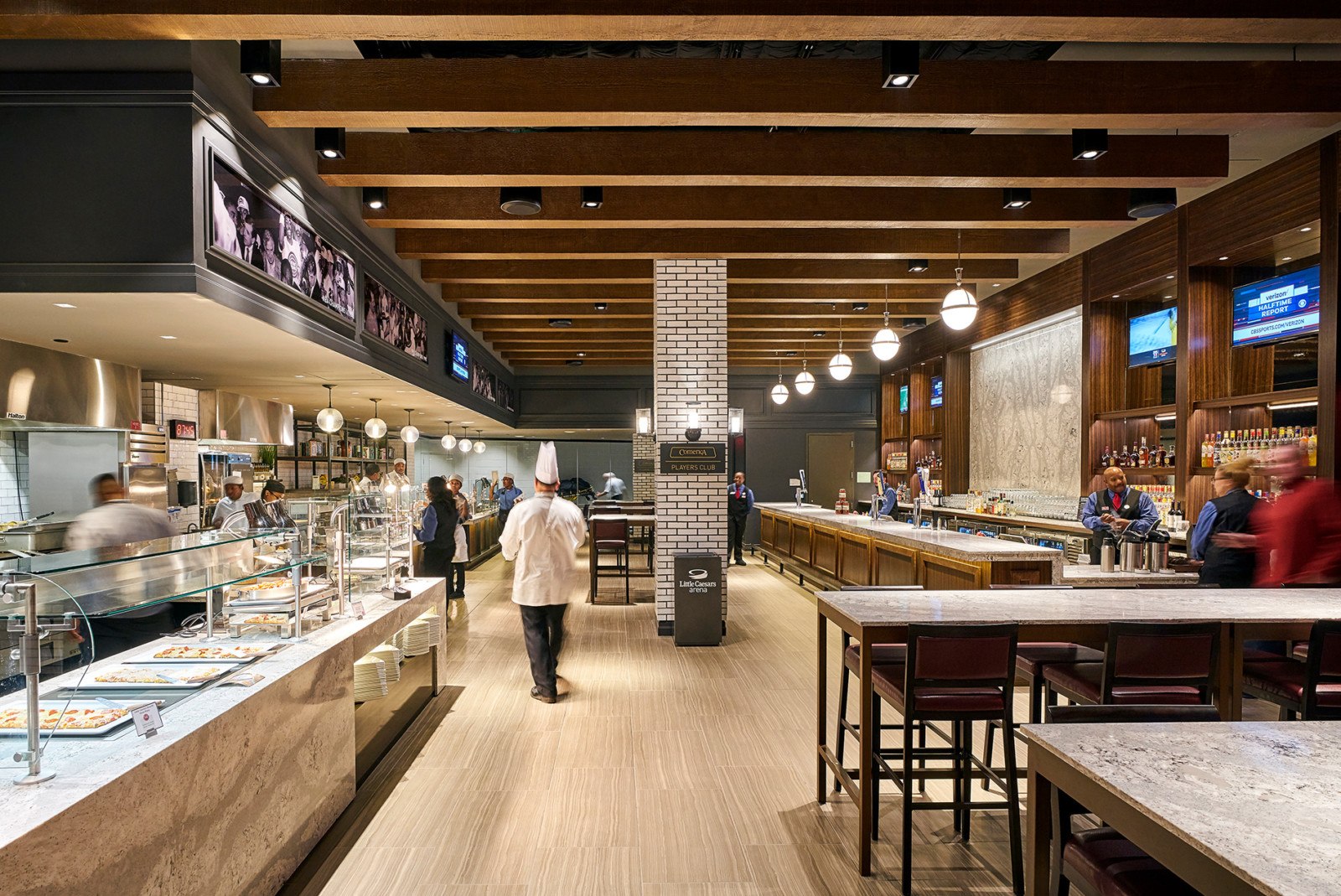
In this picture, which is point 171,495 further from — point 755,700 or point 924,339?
point 924,339

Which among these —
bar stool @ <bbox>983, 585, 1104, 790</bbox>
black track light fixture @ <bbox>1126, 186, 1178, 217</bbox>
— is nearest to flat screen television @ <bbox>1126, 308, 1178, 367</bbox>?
black track light fixture @ <bbox>1126, 186, 1178, 217</bbox>

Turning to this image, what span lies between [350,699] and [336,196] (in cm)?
380

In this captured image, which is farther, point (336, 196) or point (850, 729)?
point (336, 196)

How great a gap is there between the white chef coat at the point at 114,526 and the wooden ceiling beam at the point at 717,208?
2840 mm

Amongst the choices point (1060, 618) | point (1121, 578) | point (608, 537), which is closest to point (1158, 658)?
point (1060, 618)

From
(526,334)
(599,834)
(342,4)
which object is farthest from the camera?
(526,334)

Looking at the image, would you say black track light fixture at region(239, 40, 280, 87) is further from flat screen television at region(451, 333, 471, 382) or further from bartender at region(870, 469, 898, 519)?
bartender at region(870, 469, 898, 519)

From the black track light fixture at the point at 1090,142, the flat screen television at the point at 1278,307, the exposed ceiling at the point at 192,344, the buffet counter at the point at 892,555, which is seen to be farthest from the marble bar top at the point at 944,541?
the exposed ceiling at the point at 192,344

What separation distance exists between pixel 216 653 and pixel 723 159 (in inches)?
162

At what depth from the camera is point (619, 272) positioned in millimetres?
7973

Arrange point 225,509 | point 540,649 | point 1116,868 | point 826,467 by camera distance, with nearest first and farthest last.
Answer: point 1116,868 → point 540,649 → point 225,509 → point 826,467

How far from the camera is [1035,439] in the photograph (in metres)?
10.3

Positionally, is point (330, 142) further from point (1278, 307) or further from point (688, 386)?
point (1278, 307)

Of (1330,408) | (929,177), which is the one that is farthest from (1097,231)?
(929,177)
